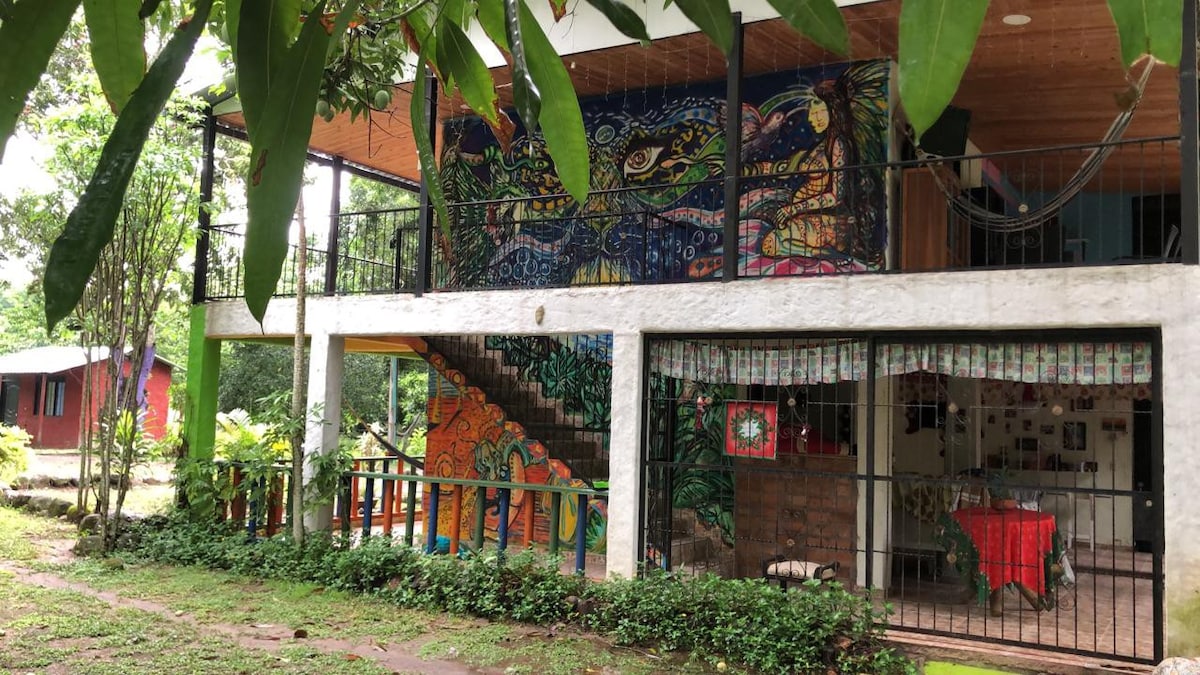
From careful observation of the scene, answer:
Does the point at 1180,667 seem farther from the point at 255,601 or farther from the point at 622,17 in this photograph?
the point at 255,601

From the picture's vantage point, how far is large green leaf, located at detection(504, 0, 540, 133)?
3.86 feet

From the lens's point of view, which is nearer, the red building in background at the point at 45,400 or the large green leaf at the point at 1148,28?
the large green leaf at the point at 1148,28

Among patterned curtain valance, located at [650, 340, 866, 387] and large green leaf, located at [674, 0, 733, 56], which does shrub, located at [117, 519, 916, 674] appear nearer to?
patterned curtain valance, located at [650, 340, 866, 387]

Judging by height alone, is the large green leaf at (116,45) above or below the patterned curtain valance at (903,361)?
above

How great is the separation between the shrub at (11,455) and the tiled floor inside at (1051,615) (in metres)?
12.1

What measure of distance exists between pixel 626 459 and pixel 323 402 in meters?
3.35

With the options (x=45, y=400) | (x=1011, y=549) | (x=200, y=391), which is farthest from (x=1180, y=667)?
(x=45, y=400)

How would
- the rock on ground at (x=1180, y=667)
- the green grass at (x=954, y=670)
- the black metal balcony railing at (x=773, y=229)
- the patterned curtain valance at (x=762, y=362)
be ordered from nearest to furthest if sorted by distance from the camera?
the rock on ground at (x=1180, y=667), the green grass at (x=954, y=670), the patterned curtain valance at (x=762, y=362), the black metal balcony railing at (x=773, y=229)

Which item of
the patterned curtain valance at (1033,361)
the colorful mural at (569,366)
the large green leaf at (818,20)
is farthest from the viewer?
the colorful mural at (569,366)

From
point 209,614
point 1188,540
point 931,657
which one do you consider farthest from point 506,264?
point 1188,540

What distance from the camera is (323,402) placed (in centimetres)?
923

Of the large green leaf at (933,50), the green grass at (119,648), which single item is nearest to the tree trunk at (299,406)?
the green grass at (119,648)

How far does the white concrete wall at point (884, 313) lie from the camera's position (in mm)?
5828

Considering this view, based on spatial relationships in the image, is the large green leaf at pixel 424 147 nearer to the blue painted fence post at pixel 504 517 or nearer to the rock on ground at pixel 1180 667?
the rock on ground at pixel 1180 667
